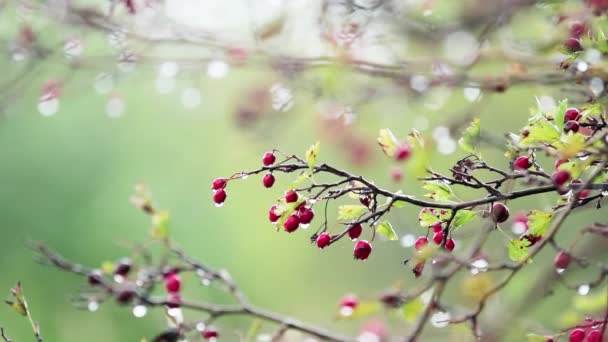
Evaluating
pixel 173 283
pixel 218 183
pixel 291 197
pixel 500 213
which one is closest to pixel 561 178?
pixel 500 213

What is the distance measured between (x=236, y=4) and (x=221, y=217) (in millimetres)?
3124

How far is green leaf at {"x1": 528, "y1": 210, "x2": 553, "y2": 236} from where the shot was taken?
1119 millimetres

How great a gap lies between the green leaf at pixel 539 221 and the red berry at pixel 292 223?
13.6 inches

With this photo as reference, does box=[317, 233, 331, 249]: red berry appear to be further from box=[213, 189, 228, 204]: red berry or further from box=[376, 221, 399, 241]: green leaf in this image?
box=[213, 189, 228, 204]: red berry

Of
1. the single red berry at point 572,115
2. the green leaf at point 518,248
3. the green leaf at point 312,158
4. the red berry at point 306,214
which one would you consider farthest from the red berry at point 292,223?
the single red berry at point 572,115

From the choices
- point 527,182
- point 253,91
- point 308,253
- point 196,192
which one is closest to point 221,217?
point 196,192

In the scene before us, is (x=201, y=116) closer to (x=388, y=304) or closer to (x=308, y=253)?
(x=308, y=253)

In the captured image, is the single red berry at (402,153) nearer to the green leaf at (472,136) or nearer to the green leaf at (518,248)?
the green leaf at (472,136)

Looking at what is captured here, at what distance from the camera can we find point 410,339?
886 millimetres

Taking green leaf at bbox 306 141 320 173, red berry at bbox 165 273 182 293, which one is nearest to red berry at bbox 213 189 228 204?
red berry at bbox 165 273 182 293

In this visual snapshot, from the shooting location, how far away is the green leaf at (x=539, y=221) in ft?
3.67

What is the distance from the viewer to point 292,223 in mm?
1169

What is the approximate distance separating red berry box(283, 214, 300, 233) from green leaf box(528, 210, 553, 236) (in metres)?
0.35

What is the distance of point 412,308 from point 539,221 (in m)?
0.30
